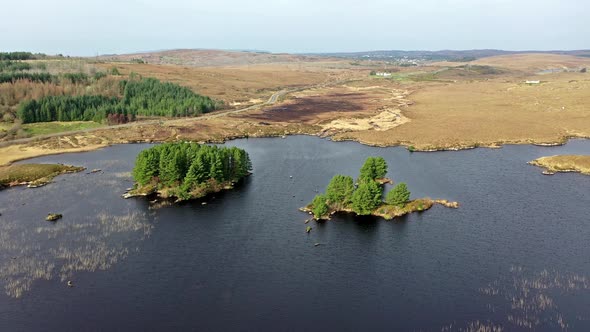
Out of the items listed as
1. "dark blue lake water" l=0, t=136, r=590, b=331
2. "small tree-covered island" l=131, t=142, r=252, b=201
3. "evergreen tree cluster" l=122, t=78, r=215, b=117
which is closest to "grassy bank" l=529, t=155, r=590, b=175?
"dark blue lake water" l=0, t=136, r=590, b=331

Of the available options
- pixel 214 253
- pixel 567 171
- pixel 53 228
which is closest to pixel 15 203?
pixel 53 228

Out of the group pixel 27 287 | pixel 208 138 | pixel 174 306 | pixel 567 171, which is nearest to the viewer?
pixel 174 306

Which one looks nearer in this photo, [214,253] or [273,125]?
[214,253]

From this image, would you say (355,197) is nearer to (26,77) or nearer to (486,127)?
(486,127)

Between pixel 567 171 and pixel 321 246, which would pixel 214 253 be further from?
pixel 567 171

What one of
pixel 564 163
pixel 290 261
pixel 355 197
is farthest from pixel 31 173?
pixel 564 163

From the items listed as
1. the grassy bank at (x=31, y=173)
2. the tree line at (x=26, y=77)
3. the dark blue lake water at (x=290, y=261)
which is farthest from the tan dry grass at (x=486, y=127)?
the tree line at (x=26, y=77)
